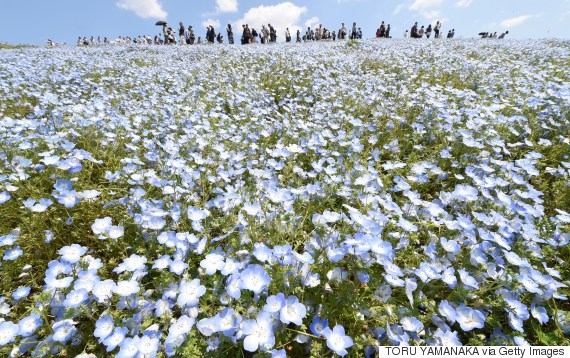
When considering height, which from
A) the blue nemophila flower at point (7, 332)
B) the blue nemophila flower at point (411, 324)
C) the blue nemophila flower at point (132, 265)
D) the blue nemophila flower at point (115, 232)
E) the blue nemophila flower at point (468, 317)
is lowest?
the blue nemophila flower at point (468, 317)

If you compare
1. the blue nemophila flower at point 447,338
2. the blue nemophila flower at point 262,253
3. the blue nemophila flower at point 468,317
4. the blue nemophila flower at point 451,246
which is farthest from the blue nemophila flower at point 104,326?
the blue nemophila flower at point 451,246

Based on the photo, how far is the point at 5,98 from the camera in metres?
4.94

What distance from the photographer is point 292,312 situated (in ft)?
5.00

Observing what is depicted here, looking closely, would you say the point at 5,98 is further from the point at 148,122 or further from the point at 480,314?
the point at 480,314

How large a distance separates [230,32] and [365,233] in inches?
1022

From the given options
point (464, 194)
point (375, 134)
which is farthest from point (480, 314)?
point (375, 134)

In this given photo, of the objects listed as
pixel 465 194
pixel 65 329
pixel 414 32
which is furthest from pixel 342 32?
pixel 65 329

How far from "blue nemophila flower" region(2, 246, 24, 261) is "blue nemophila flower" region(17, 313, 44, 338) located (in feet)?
2.12

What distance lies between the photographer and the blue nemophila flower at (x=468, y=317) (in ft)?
5.38

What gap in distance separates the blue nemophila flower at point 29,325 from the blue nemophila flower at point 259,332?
3.73ft

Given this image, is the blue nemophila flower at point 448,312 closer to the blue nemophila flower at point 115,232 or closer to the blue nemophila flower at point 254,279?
the blue nemophila flower at point 254,279

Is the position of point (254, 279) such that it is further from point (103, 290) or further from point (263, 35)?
point (263, 35)

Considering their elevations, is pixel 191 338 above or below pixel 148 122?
below

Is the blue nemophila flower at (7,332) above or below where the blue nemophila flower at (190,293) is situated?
below
